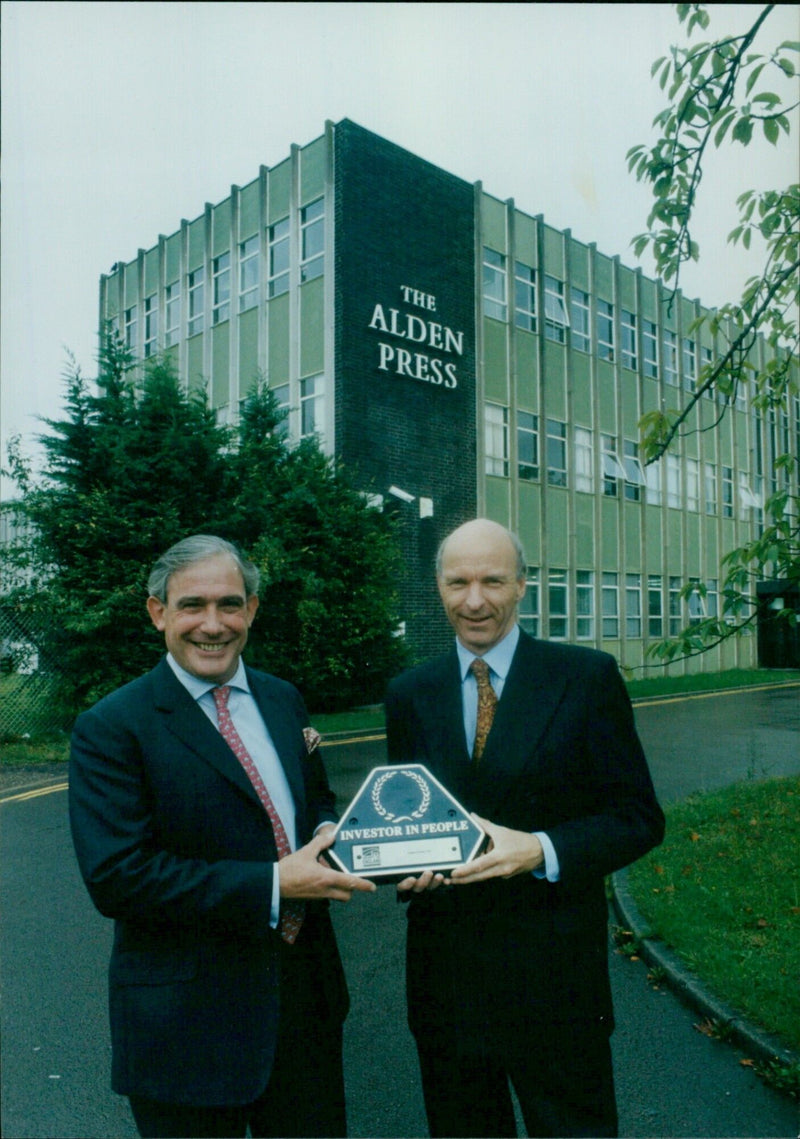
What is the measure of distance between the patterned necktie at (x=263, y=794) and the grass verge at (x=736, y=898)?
2.30 m

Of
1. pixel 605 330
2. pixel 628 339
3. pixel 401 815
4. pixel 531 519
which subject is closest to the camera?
pixel 401 815

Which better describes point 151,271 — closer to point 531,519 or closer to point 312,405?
point 312,405

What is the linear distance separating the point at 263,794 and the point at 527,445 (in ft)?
69.0

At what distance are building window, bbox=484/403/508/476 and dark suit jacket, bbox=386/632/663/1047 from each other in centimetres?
1907

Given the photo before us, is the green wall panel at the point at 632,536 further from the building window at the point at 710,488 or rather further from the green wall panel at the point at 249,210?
the green wall panel at the point at 249,210

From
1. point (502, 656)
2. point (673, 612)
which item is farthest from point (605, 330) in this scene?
point (502, 656)

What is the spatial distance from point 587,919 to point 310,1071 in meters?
0.84

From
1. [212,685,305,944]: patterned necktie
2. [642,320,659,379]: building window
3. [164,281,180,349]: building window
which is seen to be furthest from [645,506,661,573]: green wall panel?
[212,685,305,944]: patterned necktie

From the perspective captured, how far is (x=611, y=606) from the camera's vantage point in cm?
2458

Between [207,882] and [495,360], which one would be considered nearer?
[207,882]

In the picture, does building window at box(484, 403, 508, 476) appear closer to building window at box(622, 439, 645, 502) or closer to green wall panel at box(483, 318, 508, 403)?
green wall panel at box(483, 318, 508, 403)

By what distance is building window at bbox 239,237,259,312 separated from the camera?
67.1 ft

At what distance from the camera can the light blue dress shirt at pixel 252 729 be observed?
7.23ft

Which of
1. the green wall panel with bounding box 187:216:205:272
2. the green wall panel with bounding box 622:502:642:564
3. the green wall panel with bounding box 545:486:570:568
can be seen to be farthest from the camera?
the green wall panel with bounding box 622:502:642:564
